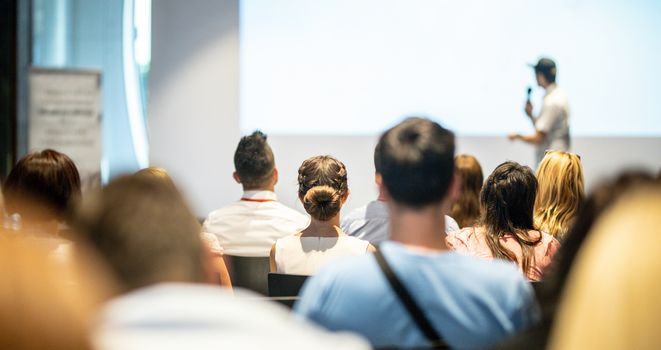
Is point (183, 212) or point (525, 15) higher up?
point (525, 15)

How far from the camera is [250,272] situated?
316cm

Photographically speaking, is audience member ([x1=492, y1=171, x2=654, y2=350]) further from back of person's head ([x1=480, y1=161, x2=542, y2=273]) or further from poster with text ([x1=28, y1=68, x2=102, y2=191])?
poster with text ([x1=28, y1=68, x2=102, y2=191])

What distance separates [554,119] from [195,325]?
5.19 metres

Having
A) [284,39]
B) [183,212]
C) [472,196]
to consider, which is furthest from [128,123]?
[183,212]

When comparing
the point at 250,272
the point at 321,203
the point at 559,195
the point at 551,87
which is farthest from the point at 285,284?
the point at 551,87

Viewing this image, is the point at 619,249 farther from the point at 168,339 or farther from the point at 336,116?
the point at 336,116

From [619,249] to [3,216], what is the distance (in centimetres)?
238

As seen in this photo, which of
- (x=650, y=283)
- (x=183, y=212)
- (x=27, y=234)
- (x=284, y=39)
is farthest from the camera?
(x=284, y=39)

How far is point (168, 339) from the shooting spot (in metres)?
1.09

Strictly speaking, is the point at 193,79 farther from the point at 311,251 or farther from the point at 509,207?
the point at 509,207

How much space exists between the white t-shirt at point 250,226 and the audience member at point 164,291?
2.25 metres

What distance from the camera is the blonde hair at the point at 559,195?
3463mm

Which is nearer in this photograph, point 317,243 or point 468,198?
point 317,243

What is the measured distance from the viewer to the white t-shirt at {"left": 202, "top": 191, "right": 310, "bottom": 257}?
3.64 m
